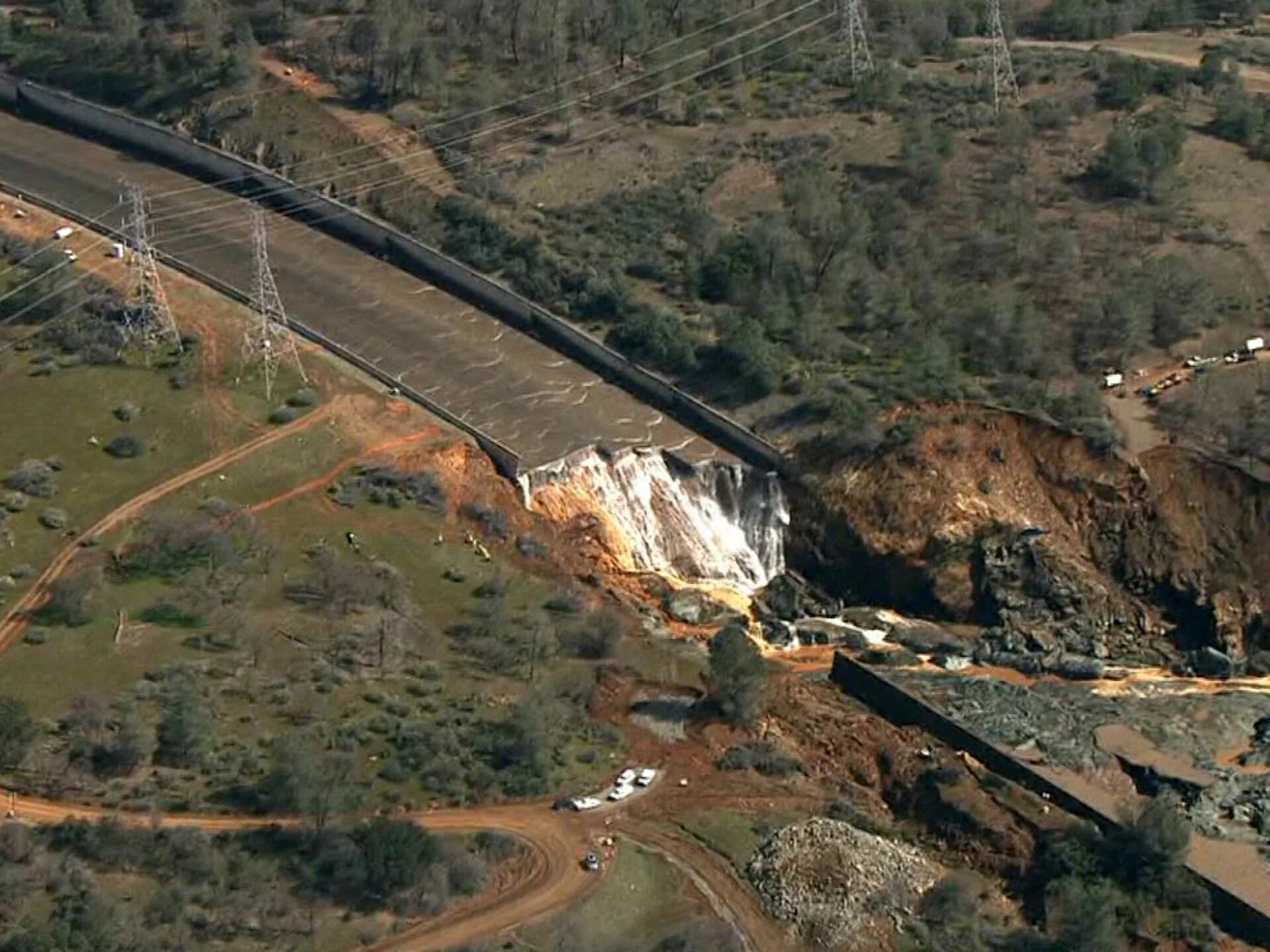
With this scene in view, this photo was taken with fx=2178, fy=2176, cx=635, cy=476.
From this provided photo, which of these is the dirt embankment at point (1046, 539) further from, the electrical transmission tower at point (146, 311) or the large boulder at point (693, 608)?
the electrical transmission tower at point (146, 311)

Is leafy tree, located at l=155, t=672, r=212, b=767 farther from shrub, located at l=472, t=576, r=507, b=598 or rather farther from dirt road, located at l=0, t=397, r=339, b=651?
shrub, located at l=472, t=576, r=507, b=598

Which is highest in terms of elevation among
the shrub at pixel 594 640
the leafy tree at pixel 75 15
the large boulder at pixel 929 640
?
the leafy tree at pixel 75 15

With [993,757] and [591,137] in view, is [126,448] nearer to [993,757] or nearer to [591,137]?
[591,137]

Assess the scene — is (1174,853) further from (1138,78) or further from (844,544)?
(1138,78)

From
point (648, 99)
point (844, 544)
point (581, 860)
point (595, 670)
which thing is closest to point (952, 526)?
point (844, 544)

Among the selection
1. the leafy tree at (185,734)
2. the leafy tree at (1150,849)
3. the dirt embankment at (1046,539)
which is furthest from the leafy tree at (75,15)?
the leafy tree at (1150,849)

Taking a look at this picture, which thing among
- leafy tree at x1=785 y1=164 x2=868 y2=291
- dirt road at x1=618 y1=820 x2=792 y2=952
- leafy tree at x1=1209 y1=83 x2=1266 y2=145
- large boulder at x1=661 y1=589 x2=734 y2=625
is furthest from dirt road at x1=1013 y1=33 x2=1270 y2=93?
dirt road at x1=618 y1=820 x2=792 y2=952
